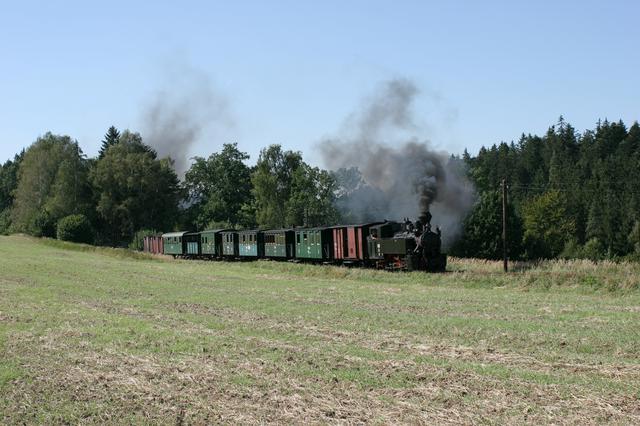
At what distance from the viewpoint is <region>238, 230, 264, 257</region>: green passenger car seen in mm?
54219

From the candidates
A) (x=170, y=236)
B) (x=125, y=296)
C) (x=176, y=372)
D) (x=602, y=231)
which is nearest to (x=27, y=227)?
(x=170, y=236)

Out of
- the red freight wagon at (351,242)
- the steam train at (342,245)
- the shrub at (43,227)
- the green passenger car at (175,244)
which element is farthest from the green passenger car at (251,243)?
the shrub at (43,227)

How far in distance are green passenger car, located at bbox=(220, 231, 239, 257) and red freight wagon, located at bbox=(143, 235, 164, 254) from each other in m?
17.6

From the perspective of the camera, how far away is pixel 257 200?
3696 inches

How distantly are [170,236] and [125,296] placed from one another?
48.7m

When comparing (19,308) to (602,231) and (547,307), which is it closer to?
(547,307)

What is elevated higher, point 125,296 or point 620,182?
point 620,182

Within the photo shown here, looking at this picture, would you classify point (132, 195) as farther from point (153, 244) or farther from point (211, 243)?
point (211, 243)

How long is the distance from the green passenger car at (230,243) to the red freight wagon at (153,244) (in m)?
17.6

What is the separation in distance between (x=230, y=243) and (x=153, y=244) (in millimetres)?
24668

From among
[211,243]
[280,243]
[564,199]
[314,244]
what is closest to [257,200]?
[211,243]

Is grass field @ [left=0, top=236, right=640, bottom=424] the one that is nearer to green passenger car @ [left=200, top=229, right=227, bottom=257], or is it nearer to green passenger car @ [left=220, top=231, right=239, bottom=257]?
green passenger car @ [left=220, top=231, right=239, bottom=257]

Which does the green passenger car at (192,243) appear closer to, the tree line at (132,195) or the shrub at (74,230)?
the tree line at (132,195)

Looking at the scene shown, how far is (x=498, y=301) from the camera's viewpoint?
22.0 meters
